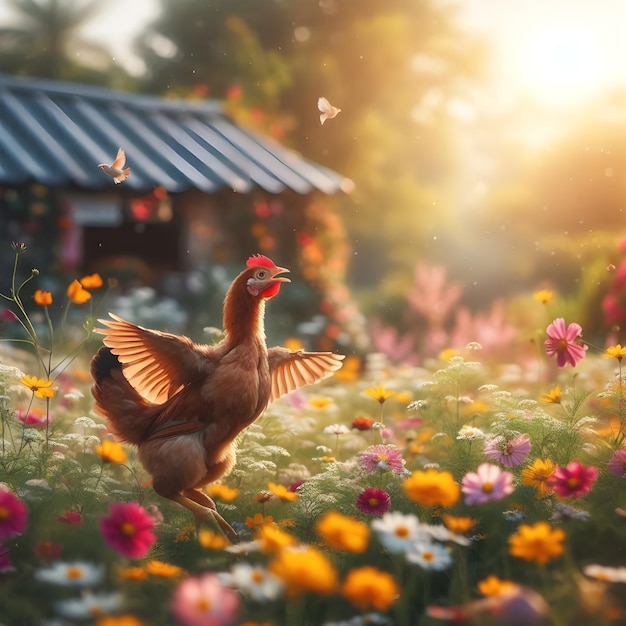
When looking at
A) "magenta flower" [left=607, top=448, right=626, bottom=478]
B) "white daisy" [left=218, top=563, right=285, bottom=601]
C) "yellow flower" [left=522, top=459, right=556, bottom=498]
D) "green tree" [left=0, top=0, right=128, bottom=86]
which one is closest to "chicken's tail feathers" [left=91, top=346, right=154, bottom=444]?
"white daisy" [left=218, top=563, right=285, bottom=601]

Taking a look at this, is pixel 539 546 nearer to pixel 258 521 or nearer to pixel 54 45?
pixel 258 521

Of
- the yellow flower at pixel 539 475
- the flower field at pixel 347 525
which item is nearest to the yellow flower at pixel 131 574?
the flower field at pixel 347 525

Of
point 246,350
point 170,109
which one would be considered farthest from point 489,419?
point 170,109

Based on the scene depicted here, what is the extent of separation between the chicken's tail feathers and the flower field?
22 cm

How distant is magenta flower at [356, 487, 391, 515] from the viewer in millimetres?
2714

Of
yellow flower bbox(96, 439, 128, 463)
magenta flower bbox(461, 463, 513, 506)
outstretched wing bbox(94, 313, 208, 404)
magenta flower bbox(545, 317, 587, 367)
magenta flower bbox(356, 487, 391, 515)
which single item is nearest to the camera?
magenta flower bbox(461, 463, 513, 506)

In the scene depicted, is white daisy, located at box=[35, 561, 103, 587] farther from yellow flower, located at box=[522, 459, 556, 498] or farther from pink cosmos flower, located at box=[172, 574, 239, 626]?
yellow flower, located at box=[522, 459, 556, 498]

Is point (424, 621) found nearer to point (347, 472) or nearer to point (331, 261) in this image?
point (347, 472)

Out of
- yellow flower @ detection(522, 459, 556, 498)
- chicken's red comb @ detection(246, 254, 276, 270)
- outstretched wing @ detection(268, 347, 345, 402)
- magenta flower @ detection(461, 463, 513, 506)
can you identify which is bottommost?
yellow flower @ detection(522, 459, 556, 498)

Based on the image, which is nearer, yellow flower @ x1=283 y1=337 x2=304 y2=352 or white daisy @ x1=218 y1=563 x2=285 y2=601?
white daisy @ x1=218 y1=563 x2=285 y2=601

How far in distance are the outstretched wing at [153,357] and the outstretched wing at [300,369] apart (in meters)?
0.34

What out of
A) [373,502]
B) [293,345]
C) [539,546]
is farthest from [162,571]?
[293,345]

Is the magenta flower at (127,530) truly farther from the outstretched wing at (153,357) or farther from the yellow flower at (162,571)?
the outstretched wing at (153,357)

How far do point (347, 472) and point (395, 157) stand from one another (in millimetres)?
12556
